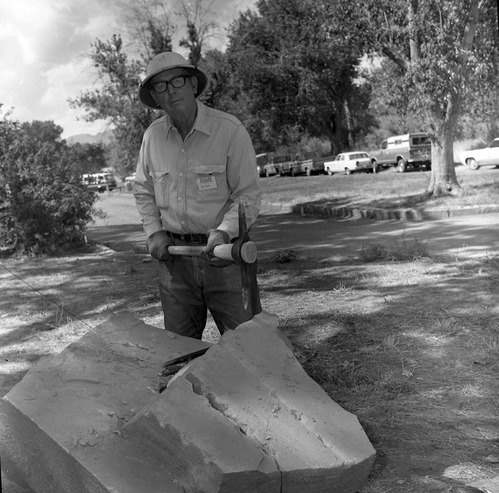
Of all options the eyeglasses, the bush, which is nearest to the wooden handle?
the eyeglasses

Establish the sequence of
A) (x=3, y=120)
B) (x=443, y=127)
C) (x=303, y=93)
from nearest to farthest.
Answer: (x=3, y=120)
(x=443, y=127)
(x=303, y=93)

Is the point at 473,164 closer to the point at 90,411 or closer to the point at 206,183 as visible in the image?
the point at 206,183

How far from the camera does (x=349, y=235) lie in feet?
37.5

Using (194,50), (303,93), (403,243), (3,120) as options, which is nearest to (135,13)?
(194,50)

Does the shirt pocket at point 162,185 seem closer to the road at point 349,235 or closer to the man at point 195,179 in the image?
the man at point 195,179

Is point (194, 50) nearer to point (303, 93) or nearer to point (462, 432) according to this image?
point (462, 432)

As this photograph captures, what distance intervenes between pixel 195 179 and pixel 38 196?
27.1 feet

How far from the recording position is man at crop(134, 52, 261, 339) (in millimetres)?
3465

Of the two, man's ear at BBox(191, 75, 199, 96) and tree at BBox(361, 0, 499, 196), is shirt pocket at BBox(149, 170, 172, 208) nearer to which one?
man's ear at BBox(191, 75, 199, 96)

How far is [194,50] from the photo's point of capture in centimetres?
1431

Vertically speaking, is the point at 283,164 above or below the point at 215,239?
below

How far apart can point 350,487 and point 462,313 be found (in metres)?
3.00

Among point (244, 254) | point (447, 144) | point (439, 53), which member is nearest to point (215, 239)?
point (244, 254)

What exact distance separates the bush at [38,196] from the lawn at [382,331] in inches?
54.2
